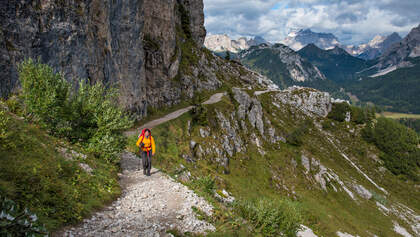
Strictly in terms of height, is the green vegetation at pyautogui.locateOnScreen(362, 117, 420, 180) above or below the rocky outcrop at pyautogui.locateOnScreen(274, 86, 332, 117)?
below

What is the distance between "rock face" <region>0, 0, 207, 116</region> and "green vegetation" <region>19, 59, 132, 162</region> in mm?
8231

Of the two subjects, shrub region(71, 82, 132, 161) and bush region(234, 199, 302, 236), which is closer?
bush region(234, 199, 302, 236)

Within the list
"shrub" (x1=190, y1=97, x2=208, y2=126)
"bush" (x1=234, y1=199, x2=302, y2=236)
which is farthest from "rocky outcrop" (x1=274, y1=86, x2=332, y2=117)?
"bush" (x1=234, y1=199, x2=302, y2=236)

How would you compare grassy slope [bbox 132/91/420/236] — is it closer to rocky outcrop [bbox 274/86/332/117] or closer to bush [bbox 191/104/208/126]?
bush [bbox 191/104/208/126]

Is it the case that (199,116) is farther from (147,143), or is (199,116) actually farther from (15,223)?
(15,223)

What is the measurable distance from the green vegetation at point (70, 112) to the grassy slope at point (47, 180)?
1028 millimetres

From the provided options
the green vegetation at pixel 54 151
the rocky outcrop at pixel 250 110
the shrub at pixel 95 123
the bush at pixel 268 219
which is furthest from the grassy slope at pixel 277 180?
the green vegetation at pixel 54 151

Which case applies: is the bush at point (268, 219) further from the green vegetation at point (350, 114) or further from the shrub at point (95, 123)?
the green vegetation at point (350, 114)

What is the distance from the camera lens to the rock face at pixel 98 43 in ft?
57.0

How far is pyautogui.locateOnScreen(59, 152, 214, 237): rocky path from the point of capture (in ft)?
22.4

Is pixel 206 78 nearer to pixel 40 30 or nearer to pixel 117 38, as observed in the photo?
pixel 117 38

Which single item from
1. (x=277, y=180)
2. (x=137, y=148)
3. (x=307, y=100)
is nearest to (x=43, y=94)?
(x=137, y=148)

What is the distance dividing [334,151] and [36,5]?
110 m

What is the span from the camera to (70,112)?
1151 centimetres
